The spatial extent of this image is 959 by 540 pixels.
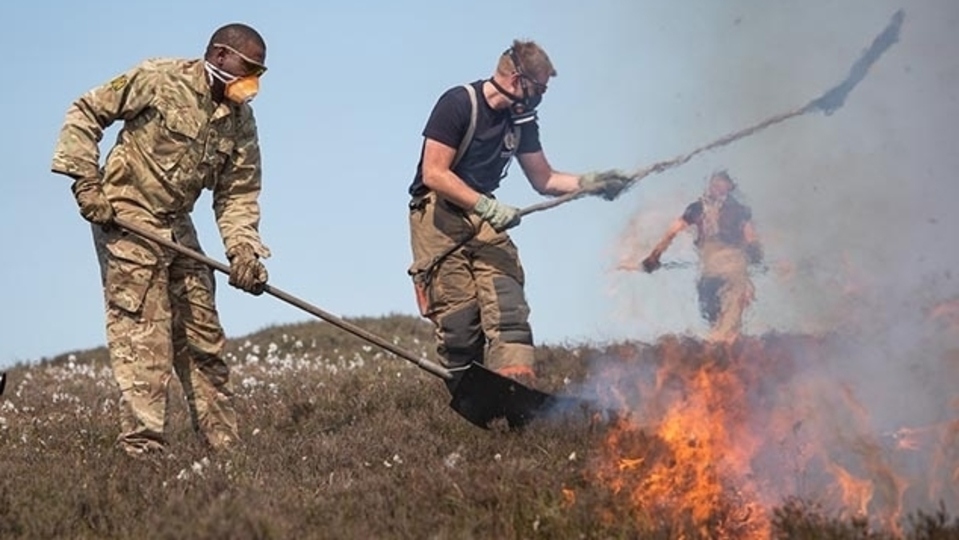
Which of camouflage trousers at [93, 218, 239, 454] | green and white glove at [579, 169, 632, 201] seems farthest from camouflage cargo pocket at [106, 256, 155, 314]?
green and white glove at [579, 169, 632, 201]

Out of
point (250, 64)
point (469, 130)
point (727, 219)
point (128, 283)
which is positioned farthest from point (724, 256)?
point (128, 283)

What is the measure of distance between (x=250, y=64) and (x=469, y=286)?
212 cm

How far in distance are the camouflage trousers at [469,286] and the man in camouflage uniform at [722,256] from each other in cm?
98

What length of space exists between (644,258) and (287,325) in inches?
613

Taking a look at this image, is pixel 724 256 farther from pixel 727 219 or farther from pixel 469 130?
pixel 469 130

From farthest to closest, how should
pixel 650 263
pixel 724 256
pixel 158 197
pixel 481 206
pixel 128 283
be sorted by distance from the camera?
pixel 724 256 < pixel 650 263 < pixel 481 206 < pixel 158 197 < pixel 128 283

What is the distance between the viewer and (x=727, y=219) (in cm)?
916

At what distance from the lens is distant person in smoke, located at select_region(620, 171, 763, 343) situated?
8633mm

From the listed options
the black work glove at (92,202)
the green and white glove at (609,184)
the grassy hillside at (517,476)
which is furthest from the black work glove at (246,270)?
the green and white glove at (609,184)

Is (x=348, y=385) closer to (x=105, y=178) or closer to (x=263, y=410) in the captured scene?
(x=263, y=410)

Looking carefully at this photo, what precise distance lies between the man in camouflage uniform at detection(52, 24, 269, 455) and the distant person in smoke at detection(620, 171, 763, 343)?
9.09ft

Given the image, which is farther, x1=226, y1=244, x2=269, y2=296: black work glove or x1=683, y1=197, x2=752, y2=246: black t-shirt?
x1=683, y1=197, x2=752, y2=246: black t-shirt

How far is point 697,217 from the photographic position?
29.1 feet

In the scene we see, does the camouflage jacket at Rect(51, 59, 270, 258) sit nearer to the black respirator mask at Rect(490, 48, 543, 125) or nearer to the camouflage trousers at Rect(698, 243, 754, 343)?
the black respirator mask at Rect(490, 48, 543, 125)
